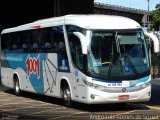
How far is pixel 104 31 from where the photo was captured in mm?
15445

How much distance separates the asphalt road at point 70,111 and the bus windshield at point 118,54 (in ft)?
3.97

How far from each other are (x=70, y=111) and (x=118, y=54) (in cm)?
225

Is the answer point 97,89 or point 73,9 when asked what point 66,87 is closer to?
point 97,89

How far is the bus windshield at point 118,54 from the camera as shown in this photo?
1504cm

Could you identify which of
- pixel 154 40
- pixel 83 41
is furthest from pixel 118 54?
pixel 154 40

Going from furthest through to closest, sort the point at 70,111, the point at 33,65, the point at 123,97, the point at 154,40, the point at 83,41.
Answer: the point at 33,65 → the point at 154,40 → the point at 70,111 → the point at 123,97 → the point at 83,41

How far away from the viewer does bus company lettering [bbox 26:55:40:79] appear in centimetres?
1933

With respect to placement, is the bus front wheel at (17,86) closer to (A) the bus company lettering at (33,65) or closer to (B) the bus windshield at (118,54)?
(A) the bus company lettering at (33,65)

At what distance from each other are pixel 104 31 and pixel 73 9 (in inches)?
671

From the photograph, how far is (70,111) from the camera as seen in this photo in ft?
51.0

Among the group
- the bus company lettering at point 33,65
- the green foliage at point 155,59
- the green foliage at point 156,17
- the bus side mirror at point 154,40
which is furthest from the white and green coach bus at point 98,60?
the green foliage at point 156,17

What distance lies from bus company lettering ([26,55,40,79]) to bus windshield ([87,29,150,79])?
14.8 feet

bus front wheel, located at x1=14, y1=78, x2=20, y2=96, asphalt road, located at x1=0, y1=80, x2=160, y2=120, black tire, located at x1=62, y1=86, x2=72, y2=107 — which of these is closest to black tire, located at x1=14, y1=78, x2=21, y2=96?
bus front wheel, located at x1=14, y1=78, x2=20, y2=96

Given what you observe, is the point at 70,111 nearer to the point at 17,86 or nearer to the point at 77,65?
the point at 77,65
